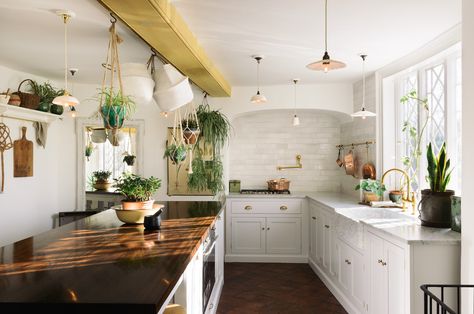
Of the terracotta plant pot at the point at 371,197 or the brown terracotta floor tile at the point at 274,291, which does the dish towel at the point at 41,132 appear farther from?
the terracotta plant pot at the point at 371,197

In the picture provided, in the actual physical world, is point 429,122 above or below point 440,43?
below

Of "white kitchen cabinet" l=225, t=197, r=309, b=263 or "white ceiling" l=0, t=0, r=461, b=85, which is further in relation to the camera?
"white kitchen cabinet" l=225, t=197, r=309, b=263

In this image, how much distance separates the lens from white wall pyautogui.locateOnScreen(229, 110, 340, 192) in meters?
6.43

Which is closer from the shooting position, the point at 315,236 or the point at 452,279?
the point at 452,279

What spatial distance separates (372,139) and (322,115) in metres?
1.51

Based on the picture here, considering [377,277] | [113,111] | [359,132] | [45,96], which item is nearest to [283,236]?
[359,132]

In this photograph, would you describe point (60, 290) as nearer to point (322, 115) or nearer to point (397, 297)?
point (397, 297)

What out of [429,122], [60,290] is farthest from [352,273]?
[60,290]

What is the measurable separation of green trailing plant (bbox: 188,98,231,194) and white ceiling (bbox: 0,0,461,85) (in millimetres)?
1101

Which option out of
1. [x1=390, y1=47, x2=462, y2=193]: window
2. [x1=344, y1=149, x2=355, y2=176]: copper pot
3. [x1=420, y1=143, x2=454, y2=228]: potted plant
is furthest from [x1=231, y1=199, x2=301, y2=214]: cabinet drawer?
[x1=420, y1=143, x2=454, y2=228]: potted plant

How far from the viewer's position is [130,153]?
6023 mm

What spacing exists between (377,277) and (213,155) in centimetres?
306

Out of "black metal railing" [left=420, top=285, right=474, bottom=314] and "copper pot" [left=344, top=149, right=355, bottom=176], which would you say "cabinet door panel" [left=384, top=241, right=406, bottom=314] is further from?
"copper pot" [left=344, top=149, right=355, bottom=176]

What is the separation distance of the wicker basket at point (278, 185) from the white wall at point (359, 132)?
89 cm
